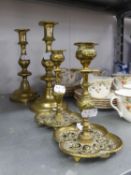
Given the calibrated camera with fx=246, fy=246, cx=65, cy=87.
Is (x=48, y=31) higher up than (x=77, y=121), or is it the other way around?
(x=48, y=31)

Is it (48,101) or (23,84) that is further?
(23,84)

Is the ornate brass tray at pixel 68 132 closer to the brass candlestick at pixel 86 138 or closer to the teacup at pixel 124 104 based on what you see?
the brass candlestick at pixel 86 138

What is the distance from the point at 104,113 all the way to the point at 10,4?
56cm

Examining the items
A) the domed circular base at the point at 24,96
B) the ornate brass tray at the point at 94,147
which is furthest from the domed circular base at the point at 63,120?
the domed circular base at the point at 24,96

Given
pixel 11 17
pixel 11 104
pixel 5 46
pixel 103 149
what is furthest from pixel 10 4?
pixel 103 149

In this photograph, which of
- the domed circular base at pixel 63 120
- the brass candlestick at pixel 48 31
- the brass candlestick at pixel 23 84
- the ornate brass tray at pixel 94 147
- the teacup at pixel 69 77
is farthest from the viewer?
the teacup at pixel 69 77

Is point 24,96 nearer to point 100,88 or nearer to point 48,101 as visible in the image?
point 48,101

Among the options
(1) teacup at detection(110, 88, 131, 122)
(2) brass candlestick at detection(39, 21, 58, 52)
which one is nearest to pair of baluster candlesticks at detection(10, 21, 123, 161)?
(2) brass candlestick at detection(39, 21, 58, 52)

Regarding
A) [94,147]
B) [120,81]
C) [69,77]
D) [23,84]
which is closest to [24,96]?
[23,84]

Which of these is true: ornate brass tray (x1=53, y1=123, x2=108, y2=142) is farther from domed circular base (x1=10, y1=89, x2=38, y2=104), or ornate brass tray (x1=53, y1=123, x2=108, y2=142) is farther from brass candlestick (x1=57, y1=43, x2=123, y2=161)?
domed circular base (x1=10, y1=89, x2=38, y2=104)

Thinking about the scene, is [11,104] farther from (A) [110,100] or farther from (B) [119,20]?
(B) [119,20]

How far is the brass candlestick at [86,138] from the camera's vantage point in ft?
1.48

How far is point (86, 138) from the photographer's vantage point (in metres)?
0.50

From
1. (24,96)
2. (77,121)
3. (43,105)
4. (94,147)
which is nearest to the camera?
(94,147)
